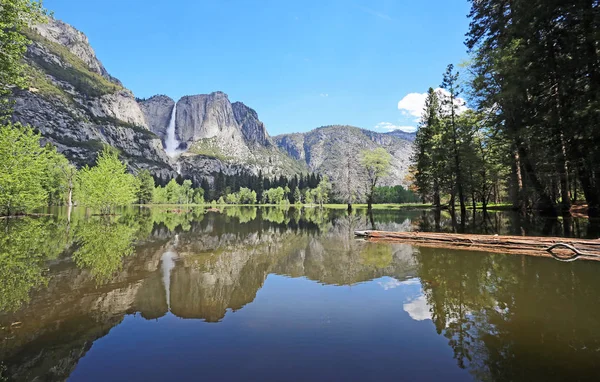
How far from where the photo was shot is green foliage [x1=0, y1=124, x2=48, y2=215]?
30636 millimetres

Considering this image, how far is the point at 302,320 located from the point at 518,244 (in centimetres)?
1313

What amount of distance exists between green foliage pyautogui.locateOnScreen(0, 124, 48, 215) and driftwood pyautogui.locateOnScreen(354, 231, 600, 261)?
35959 millimetres

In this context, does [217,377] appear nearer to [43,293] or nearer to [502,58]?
[43,293]

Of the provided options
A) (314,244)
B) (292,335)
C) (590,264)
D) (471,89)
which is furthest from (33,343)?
(471,89)

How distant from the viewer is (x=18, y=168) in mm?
33562

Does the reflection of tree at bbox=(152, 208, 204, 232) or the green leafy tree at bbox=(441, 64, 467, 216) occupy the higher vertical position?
the green leafy tree at bbox=(441, 64, 467, 216)

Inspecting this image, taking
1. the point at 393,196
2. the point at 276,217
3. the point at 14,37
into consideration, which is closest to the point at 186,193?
the point at 393,196

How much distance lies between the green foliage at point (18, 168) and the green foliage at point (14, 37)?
→ 15553mm

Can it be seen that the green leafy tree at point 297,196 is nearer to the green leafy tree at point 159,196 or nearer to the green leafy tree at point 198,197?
the green leafy tree at point 198,197

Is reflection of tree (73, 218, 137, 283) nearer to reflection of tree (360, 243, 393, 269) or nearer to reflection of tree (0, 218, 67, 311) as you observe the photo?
reflection of tree (0, 218, 67, 311)

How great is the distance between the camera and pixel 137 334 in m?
6.41

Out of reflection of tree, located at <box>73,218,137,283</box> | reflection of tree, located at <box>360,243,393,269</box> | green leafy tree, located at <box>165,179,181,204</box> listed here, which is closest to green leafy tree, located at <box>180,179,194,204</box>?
green leafy tree, located at <box>165,179,181,204</box>

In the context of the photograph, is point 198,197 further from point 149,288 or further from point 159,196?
point 149,288

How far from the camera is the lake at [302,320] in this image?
484 cm
